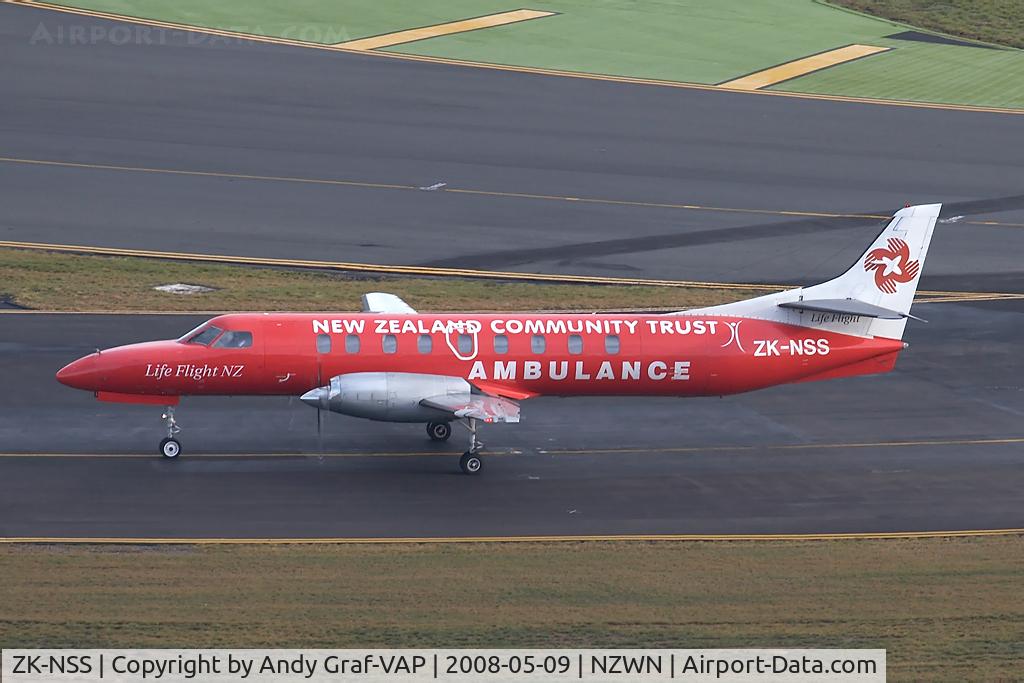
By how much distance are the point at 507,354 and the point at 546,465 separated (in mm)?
2639

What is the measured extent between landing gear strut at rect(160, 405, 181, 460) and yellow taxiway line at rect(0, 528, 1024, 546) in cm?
445

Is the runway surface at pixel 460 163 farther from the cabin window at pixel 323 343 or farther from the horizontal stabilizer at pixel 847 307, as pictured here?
the cabin window at pixel 323 343

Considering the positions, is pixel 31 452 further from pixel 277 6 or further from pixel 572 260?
pixel 277 6

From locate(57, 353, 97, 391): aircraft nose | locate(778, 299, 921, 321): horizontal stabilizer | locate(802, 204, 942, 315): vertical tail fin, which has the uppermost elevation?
locate(802, 204, 942, 315): vertical tail fin

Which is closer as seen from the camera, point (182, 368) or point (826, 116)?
point (182, 368)

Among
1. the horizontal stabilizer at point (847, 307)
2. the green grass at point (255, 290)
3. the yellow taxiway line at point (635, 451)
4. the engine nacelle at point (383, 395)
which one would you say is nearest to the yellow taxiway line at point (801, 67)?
the green grass at point (255, 290)

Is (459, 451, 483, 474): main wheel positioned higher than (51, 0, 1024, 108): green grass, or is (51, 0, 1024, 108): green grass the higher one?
(51, 0, 1024, 108): green grass

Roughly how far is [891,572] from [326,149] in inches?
1343

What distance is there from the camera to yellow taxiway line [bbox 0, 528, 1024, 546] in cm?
2845

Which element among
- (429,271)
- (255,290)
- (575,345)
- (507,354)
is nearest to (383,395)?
(507,354)

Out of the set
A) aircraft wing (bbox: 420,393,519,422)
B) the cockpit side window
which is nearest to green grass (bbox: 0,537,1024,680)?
aircraft wing (bbox: 420,393,519,422)

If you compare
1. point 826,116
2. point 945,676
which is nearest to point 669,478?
point 945,676

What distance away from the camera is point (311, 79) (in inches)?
2511

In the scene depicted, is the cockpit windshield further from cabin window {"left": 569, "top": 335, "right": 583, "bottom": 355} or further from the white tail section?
the white tail section
